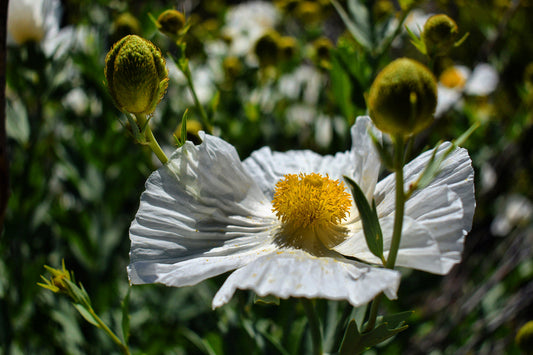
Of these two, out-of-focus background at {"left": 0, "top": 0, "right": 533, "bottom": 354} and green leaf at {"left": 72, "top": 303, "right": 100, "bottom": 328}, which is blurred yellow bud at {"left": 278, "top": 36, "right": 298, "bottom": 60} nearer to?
out-of-focus background at {"left": 0, "top": 0, "right": 533, "bottom": 354}

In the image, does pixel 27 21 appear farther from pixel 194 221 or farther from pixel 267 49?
pixel 194 221

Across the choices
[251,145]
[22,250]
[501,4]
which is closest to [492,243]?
[501,4]

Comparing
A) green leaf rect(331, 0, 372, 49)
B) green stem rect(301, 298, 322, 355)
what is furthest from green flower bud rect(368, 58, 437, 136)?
green leaf rect(331, 0, 372, 49)

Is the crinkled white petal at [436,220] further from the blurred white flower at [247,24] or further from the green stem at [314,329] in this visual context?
the blurred white flower at [247,24]

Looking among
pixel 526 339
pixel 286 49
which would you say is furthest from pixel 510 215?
pixel 526 339

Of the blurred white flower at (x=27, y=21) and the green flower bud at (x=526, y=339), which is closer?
the green flower bud at (x=526, y=339)

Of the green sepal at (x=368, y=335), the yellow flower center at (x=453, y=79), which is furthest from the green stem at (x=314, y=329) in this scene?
the yellow flower center at (x=453, y=79)

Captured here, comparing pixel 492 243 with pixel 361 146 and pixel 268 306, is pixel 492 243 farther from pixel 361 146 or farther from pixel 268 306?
pixel 361 146
